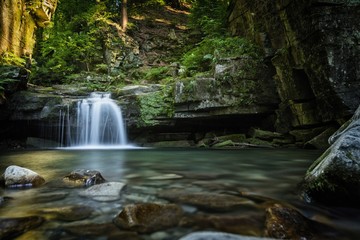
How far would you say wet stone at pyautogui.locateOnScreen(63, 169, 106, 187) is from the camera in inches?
155

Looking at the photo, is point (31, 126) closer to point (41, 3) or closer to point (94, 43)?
point (41, 3)

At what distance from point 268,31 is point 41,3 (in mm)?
11221

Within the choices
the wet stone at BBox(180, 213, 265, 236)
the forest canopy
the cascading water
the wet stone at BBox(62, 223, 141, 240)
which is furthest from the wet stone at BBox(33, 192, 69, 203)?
the forest canopy

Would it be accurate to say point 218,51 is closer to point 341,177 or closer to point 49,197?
point 341,177

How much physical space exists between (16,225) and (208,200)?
6.57ft

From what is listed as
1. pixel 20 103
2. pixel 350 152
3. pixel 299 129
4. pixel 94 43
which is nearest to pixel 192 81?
pixel 299 129

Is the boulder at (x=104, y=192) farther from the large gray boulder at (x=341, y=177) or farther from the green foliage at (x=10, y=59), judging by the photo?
the green foliage at (x=10, y=59)

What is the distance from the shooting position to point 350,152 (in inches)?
111

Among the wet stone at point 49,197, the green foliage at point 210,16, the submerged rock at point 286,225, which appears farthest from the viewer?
the green foliage at point 210,16

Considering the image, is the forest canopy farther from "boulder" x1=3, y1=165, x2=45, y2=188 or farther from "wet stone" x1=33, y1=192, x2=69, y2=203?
"wet stone" x1=33, y1=192, x2=69, y2=203

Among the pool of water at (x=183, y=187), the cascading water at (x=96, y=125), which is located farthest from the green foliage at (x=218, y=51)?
the pool of water at (x=183, y=187)

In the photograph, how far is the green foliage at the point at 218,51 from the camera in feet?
37.6

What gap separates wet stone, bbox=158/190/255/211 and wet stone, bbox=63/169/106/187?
3.90 feet

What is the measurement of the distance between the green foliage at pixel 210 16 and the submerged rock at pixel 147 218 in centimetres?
1340
